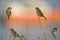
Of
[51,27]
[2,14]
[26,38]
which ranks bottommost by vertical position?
[26,38]

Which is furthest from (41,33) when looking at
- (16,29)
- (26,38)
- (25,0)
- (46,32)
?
(25,0)

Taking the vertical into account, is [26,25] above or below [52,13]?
below

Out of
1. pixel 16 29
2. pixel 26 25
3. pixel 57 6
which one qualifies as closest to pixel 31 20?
pixel 26 25

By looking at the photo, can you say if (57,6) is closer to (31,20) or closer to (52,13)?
(52,13)

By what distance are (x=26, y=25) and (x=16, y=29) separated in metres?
0.11

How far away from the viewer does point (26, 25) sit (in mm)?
1626

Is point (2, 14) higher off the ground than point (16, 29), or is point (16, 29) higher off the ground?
point (2, 14)

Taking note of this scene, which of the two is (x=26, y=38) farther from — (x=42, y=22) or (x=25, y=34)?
(x=42, y=22)

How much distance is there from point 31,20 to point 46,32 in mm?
206

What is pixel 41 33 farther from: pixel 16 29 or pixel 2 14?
pixel 2 14

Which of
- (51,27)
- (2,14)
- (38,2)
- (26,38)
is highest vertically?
(38,2)

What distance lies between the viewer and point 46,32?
5.24 ft

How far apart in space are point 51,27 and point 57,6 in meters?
0.23

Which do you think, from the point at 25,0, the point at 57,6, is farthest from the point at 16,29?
the point at 57,6
